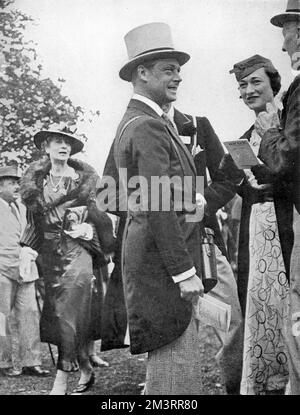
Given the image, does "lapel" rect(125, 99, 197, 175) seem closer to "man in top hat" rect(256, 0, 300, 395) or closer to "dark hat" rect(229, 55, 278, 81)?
"man in top hat" rect(256, 0, 300, 395)

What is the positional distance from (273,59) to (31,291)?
8.66 ft

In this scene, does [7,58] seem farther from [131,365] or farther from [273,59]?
[131,365]

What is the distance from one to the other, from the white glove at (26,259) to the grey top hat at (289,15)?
8.65 ft

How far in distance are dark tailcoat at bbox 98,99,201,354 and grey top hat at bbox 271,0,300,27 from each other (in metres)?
1.36

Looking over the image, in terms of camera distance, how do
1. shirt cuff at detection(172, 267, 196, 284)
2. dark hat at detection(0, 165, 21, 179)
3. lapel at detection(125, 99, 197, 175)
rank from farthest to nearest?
dark hat at detection(0, 165, 21, 179) < lapel at detection(125, 99, 197, 175) < shirt cuff at detection(172, 267, 196, 284)

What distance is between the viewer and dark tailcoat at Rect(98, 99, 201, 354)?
14.9ft

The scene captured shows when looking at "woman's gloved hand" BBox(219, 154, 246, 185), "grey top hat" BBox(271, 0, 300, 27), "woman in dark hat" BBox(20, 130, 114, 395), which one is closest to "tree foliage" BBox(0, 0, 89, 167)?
"woman in dark hat" BBox(20, 130, 114, 395)

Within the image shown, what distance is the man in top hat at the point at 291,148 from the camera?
187 inches

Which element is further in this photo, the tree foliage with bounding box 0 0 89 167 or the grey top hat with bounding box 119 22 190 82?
the tree foliage with bounding box 0 0 89 167

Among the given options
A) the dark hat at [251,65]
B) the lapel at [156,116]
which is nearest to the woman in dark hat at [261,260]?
the dark hat at [251,65]

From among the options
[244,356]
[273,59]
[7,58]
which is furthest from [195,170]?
[7,58]

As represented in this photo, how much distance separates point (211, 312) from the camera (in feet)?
15.9

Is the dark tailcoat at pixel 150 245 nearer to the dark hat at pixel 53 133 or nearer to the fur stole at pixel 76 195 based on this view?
the fur stole at pixel 76 195

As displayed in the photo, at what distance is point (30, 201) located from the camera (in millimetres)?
5242
